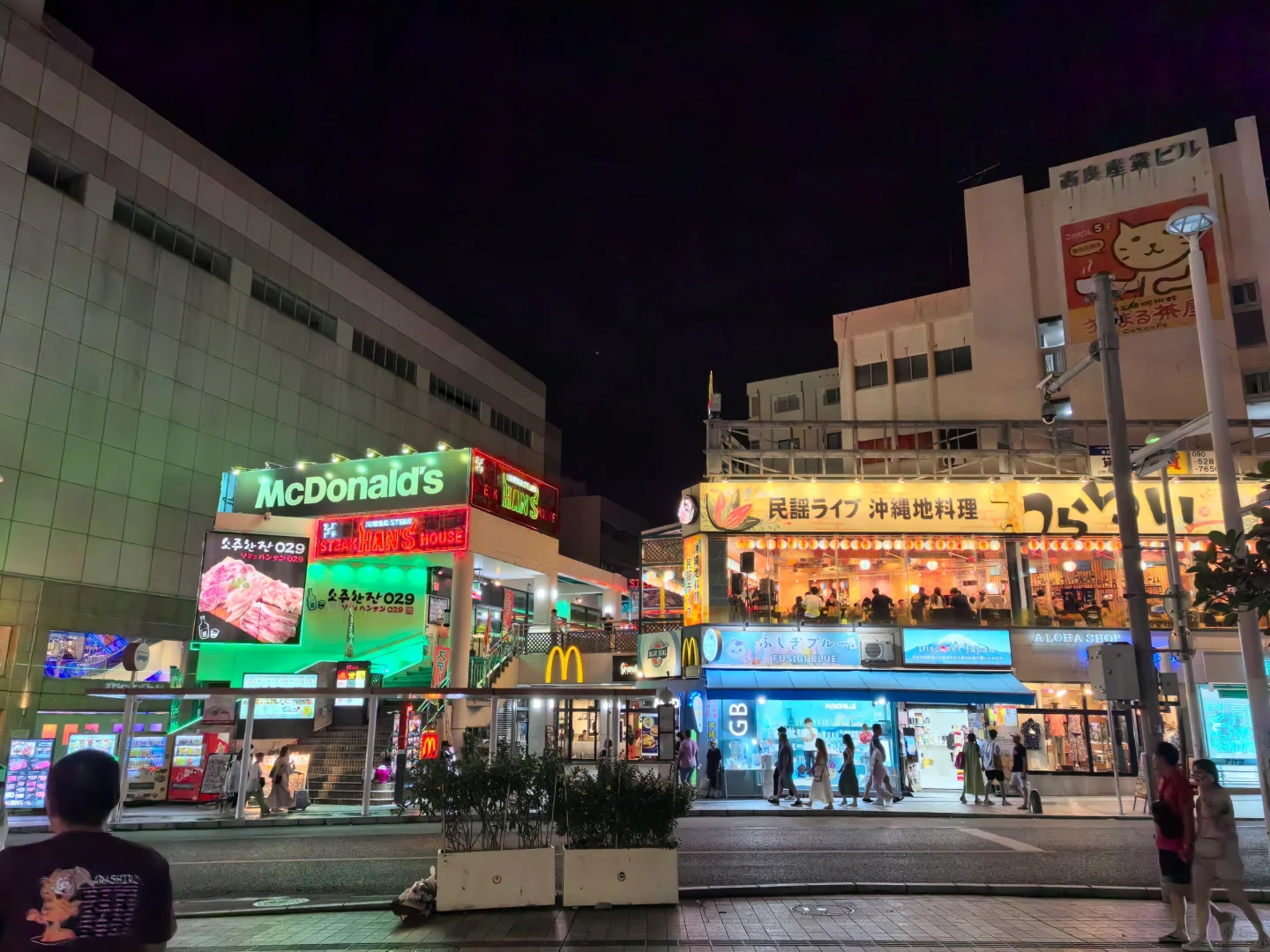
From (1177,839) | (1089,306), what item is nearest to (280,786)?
(1177,839)

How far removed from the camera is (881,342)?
44.8 m

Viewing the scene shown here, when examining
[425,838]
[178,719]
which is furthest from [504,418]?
[425,838]

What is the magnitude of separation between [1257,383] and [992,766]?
80.5ft

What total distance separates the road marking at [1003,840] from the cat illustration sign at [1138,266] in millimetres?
25692

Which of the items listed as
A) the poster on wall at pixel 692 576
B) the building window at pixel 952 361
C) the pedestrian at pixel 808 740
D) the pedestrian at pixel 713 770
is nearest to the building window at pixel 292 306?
the poster on wall at pixel 692 576

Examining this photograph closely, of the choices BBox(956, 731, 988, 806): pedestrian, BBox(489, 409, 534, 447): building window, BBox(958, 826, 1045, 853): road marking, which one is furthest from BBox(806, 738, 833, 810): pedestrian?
BBox(489, 409, 534, 447): building window

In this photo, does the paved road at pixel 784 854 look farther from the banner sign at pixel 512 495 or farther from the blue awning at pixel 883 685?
the banner sign at pixel 512 495

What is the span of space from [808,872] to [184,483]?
28954mm

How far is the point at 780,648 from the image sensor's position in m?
26.3

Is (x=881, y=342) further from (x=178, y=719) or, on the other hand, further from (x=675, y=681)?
(x=178, y=719)

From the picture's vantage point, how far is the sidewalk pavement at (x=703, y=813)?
62.3 ft

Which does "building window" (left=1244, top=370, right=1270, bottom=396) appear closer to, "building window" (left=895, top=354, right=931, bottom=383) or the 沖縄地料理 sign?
"building window" (left=895, top=354, right=931, bottom=383)

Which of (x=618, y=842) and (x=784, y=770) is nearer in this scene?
(x=618, y=842)

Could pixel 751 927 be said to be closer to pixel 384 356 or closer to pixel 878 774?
pixel 878 774
